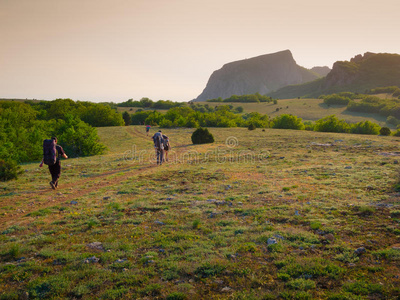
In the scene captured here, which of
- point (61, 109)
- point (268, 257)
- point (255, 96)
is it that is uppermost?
point (255, 96)

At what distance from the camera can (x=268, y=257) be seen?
6.25 meters

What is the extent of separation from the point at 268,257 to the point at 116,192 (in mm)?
9464

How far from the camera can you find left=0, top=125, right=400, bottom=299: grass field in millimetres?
5105

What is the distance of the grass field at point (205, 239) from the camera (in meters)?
5.11

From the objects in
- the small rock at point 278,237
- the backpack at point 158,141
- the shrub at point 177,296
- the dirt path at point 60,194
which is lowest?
the small rock at point 278,237

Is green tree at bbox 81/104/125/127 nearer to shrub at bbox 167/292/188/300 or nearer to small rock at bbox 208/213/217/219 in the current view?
small rock at bbox 208/213/217/219

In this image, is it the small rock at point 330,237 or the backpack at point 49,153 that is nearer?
the small rock at point 330,237

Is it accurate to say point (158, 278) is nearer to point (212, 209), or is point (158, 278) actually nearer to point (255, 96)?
point (212, 209)

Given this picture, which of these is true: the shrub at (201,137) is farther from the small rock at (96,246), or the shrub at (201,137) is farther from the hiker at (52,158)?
Result: the small rock at (96,246)

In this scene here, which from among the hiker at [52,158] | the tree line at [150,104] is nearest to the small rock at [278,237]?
the hiker at [52,158]

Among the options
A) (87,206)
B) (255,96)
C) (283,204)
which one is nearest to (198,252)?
(283,204)

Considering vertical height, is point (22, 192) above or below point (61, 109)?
below

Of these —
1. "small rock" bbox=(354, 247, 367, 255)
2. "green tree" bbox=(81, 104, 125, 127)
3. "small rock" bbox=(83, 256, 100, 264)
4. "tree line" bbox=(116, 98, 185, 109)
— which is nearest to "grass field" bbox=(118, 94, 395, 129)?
"tree line" bbox=(116, 98, 185, 109)

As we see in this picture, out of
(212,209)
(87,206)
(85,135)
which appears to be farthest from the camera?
(85,135)
